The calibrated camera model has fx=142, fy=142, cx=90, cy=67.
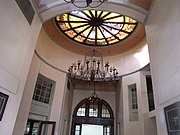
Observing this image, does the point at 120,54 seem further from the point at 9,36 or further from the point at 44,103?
the point at 9,36

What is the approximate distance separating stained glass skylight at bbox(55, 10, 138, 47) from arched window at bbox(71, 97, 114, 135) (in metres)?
4.16

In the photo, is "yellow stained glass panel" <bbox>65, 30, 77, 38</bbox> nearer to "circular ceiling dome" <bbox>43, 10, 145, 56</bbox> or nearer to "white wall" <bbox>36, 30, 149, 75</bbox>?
"circular ceiling dome" <bbox>43, 10, 145, 56</bbox>

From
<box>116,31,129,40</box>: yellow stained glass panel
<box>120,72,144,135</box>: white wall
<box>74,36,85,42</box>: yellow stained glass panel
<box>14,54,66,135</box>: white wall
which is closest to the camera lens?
<box>14,54,66,135</box>: white wall

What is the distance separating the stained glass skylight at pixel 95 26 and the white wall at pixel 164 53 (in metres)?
3.07

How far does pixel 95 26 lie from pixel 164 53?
4.77m

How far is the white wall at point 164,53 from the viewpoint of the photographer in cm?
243

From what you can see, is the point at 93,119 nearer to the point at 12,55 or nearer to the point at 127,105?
the point at 127,105

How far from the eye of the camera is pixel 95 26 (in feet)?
23.5

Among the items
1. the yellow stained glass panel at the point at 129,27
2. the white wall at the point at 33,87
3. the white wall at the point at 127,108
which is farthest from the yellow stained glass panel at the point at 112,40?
the white wall at the point at 33,87

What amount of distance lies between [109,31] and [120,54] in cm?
170

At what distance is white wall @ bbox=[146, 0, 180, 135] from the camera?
7.98ft

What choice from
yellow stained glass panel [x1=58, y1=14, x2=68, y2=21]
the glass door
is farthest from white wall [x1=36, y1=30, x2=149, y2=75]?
the glass door

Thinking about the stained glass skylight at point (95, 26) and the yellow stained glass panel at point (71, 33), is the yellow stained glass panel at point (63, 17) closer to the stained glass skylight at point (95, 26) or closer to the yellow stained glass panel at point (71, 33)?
the stained glass skylight at point (95, 26)

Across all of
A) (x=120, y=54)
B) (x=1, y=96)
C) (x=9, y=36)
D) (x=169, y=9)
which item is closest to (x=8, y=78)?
(x=1, y=96)
